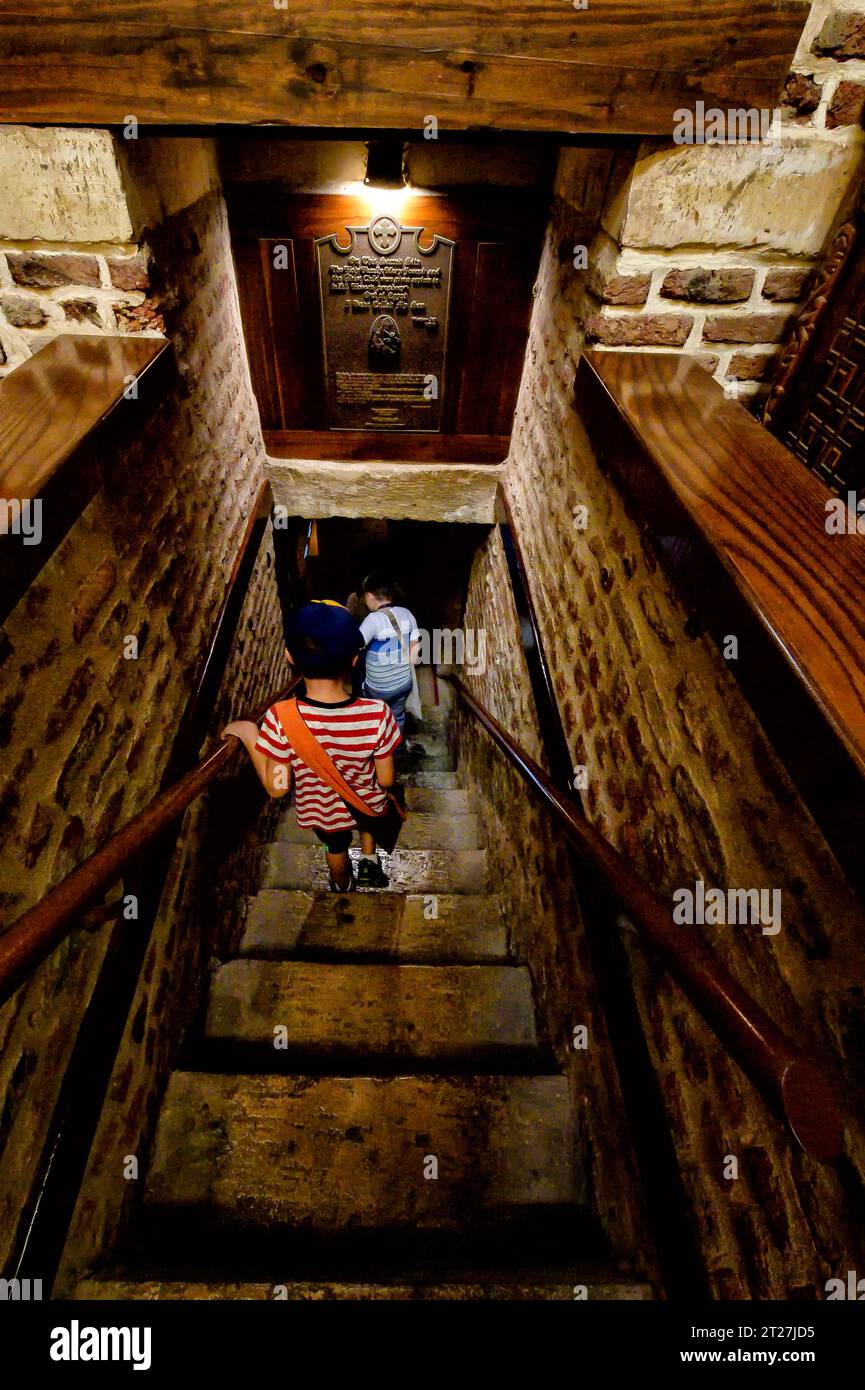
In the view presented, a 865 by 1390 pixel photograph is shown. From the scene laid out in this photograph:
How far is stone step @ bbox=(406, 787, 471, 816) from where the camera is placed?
4.72 metres

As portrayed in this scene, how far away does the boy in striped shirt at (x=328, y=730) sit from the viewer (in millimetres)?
2213

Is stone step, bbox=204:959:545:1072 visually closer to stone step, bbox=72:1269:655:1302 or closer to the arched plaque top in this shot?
stone step, bbox=72:1269:655:1302

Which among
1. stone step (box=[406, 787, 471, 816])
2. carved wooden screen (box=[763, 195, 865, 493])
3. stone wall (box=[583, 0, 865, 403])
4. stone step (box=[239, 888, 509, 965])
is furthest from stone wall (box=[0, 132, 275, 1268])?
stone step (box=[406, 787, 471, 816])

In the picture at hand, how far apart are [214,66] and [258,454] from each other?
A: 2.45 m

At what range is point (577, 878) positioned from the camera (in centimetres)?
199

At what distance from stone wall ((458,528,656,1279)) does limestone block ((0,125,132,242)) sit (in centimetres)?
242

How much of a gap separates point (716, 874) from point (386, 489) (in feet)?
12.2

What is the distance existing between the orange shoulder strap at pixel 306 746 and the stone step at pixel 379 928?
957mm

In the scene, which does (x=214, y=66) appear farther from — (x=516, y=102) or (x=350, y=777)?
(x=350, y=777)

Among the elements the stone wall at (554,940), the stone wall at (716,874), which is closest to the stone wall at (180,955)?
the stone wall at (554,940)

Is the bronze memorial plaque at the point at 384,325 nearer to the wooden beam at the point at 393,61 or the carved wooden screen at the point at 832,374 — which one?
the wooden beam at the point at 393,61

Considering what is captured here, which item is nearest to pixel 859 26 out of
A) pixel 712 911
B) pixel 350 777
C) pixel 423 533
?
pixel 712 911

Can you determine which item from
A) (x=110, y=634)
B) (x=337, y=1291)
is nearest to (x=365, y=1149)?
(x=337, y=1291)

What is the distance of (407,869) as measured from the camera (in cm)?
384
